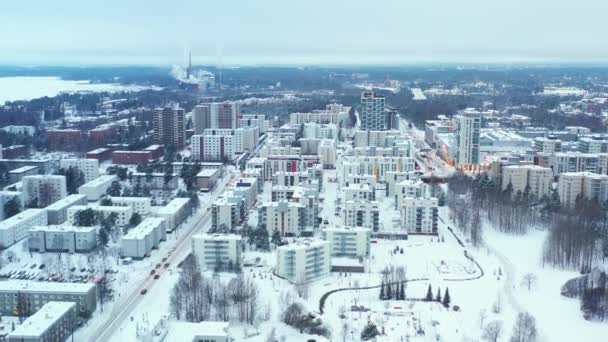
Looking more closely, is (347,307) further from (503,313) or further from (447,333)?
(503,313)

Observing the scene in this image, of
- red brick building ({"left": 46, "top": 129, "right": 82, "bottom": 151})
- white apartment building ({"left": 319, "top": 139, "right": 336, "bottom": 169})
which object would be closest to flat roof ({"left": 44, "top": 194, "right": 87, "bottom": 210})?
white apartment building ({"left": 319, "top": 139, "right": 336, "bottom": 169})

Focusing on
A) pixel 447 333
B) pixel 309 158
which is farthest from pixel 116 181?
pixel 447 333

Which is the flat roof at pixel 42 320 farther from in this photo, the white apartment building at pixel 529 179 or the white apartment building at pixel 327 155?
the white apartment building at pixel 327 155

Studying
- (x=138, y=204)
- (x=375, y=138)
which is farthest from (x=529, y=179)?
(x=138, y=204)

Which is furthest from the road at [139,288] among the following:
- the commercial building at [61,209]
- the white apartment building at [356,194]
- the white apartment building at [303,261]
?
the white apartment building at [356,194]

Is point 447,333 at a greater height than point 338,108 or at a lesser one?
lesser

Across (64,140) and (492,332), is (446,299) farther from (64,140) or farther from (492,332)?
(64,140)
